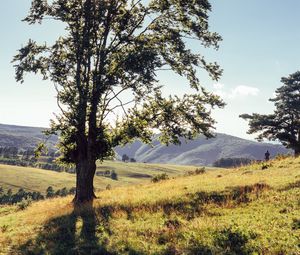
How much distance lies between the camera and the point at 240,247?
11844 mm

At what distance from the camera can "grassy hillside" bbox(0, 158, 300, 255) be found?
12414 millimetres

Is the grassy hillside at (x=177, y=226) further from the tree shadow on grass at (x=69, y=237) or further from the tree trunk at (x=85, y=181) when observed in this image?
the tree trunk at (x=85, y=181)

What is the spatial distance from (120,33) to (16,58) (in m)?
7.02

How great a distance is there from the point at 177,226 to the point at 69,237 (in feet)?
14.8

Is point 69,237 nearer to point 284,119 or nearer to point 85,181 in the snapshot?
point 85,181

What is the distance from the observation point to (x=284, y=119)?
2140 inches

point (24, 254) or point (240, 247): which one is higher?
point (240, 247)

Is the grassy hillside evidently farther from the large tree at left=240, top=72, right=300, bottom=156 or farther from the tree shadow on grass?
the large tree at left=240, top=72, right=300, bottom=156

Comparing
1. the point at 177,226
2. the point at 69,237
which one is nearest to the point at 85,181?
the point at 69,237

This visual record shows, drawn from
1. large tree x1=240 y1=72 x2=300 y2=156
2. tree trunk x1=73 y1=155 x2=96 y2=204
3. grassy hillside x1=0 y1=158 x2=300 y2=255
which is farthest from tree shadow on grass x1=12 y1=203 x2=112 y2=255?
large tree x1=240 y1=72 x2=300 y2=156

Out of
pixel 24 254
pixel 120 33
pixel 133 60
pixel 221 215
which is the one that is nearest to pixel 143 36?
pixel 120 33

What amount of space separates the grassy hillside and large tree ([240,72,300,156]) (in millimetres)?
33062

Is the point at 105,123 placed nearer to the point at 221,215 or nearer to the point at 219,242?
the point at 221,215

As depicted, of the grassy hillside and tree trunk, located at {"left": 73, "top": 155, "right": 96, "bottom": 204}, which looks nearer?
the grassy hillside
